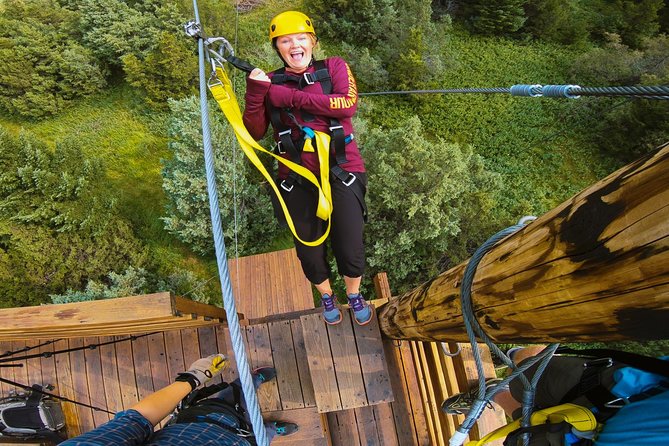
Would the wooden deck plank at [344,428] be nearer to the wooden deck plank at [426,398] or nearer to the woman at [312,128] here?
the wooden deck plank at [426,398]

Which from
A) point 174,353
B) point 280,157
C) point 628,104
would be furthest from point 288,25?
point 628,104

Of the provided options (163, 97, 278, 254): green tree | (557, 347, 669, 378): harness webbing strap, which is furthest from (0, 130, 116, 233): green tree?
(557, 347, 669, 378): harness webbing strap

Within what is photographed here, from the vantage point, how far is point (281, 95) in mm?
2180

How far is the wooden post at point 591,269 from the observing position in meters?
0.57

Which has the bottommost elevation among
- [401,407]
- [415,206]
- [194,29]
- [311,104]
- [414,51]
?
[401,407]

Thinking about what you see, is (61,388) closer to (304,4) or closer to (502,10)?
(304,4)

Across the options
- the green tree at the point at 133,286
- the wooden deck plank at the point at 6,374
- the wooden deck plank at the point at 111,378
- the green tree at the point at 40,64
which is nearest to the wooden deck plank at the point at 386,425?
the wooden deck plank at the point at 111,378

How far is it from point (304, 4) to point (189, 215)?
6202 millimetres

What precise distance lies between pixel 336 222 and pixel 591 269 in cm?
166

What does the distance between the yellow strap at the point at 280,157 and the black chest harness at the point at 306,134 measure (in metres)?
0.06

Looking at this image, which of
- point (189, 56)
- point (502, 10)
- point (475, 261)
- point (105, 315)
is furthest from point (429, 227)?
point (502, 10)

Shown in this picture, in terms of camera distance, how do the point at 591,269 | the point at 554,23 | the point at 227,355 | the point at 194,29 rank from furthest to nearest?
1. the point at 554,23
2. the point at 227,355
3. the point at 194,29
4. the point at 591,269

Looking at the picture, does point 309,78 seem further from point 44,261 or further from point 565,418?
point 44,261

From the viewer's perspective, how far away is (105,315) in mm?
2248
